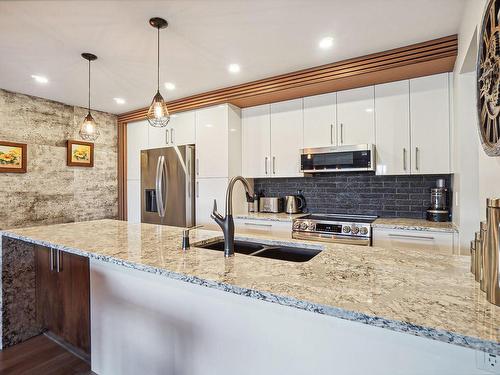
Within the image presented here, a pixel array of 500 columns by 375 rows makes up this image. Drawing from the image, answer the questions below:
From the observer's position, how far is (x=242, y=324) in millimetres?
1206

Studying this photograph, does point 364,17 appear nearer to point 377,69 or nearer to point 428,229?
point 377,69

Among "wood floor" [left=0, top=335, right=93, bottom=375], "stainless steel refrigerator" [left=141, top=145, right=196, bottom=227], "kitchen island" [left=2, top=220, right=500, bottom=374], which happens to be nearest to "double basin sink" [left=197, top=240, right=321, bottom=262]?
"kitchen island" [left=2, top=220, right=500, bottom=374]

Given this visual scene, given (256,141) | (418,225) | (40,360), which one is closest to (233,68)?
(256,141)

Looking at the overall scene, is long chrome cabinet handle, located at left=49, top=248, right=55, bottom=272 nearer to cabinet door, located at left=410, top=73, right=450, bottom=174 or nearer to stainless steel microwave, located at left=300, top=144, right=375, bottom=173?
stainless steel microwave, located at left=300, top=144, right=375, bottom=173

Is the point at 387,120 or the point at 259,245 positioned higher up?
the point at 387,120

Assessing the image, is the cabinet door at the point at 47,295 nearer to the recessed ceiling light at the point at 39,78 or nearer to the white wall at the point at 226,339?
the white wall at the point at 226,339

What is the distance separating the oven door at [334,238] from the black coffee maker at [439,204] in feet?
2.31

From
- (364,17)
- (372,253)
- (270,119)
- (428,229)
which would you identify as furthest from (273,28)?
(428,229)

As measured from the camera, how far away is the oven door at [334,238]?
8.80 feet

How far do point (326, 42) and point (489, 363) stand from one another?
2.32m

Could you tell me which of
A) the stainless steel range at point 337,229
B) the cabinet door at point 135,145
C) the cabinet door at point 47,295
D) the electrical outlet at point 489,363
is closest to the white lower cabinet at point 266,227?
the stainless steel range at point 337,229

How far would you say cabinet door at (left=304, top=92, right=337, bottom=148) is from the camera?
3137mm

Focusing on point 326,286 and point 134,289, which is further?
point 134,289

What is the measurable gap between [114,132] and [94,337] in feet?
11.6
